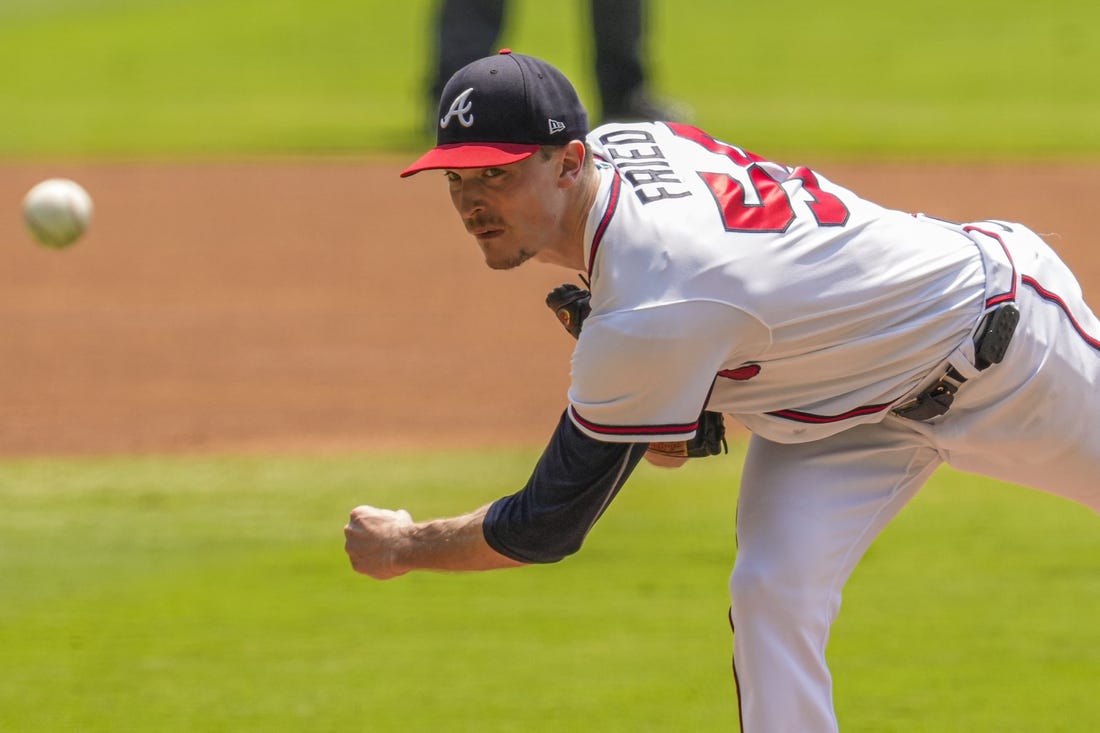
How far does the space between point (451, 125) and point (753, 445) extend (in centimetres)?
115

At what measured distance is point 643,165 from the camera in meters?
3.90

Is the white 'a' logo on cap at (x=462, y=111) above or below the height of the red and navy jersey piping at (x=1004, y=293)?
above

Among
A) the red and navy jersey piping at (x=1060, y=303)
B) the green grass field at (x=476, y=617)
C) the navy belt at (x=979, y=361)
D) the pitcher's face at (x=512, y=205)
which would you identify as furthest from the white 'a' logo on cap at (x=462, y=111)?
the green grass field at (x=476, y=617)

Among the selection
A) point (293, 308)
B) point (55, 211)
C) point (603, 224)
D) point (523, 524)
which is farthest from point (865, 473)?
point (293, 308)

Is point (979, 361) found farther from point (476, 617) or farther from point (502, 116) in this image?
point (476, 617)

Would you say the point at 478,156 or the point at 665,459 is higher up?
the point at 478,156

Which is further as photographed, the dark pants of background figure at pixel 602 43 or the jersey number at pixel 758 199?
the dark pants of background figure at pixel 602 43

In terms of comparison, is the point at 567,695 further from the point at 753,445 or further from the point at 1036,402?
the point at 1036,402

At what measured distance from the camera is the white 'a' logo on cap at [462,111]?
367 centimetres

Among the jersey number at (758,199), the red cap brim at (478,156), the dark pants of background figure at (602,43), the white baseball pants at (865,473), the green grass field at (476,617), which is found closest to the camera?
the red cap brim at (478,156)

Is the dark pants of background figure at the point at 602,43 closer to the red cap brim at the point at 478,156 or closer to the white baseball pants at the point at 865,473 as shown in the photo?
the white baseball pants at the point at 865,473

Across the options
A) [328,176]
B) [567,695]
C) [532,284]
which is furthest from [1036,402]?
[328,176]

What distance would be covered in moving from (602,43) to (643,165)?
12709mm

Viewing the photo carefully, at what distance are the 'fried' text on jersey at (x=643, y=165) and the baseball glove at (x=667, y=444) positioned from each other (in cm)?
38
